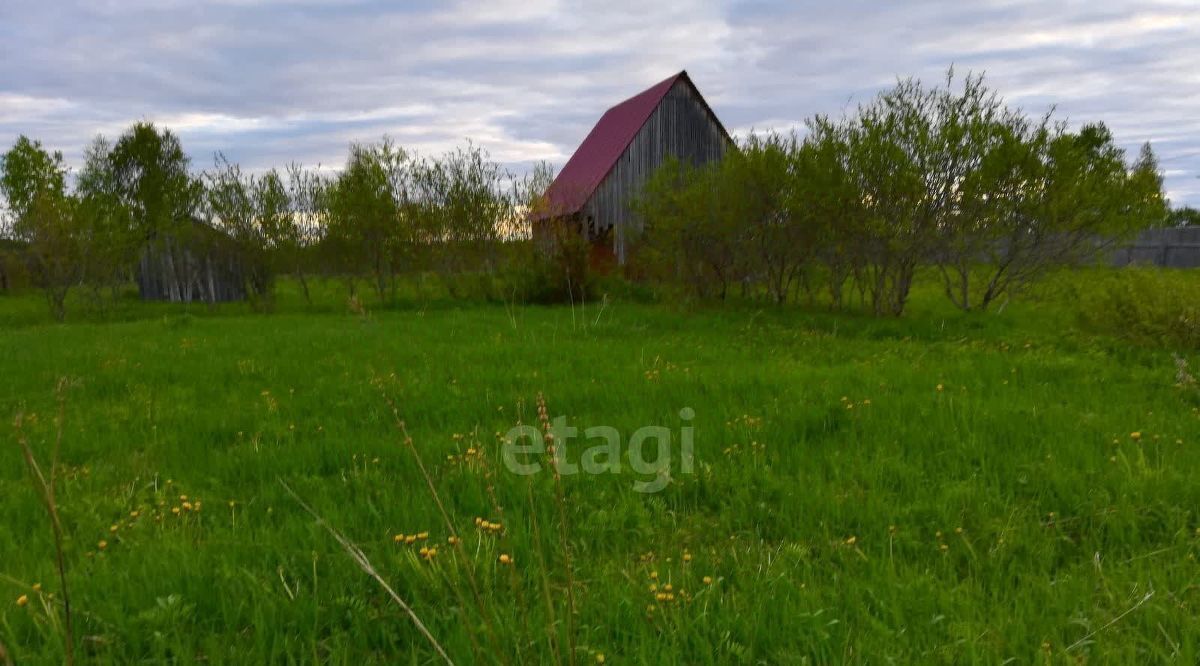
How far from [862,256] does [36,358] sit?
510 inches

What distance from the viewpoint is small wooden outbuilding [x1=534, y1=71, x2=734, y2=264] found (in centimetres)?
2105

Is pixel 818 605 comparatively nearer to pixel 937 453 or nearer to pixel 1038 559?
pixel 1038 559

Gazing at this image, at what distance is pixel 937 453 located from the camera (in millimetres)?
3850

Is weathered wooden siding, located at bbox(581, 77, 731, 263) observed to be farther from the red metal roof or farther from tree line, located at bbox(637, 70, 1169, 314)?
tree line, located at bbox(637, 70, 1169, 314)

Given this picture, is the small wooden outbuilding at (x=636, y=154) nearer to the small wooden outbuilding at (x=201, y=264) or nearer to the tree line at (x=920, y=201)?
the tree line at (x=920, y=201)

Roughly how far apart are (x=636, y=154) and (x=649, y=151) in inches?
20.4

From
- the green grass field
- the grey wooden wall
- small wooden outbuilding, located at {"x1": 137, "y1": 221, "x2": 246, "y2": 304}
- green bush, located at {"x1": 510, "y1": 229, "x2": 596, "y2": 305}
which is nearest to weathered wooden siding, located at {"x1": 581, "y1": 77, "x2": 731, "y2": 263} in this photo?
green bush, located at {"x1": 510, "y1": 229, "x2": 596, "y2": 305}

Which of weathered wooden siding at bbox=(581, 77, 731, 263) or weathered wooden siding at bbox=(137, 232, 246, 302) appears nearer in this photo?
weathered wooden siding at bbox=(137, 232, 246, 302)

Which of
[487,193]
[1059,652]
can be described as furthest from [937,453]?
[487,193]

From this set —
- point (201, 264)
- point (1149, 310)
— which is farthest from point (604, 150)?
point (1149, 310)

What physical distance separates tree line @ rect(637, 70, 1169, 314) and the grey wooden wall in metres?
17.5

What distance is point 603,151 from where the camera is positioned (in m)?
23.6

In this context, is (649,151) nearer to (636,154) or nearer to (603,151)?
(636,154)

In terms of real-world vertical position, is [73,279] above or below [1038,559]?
above
